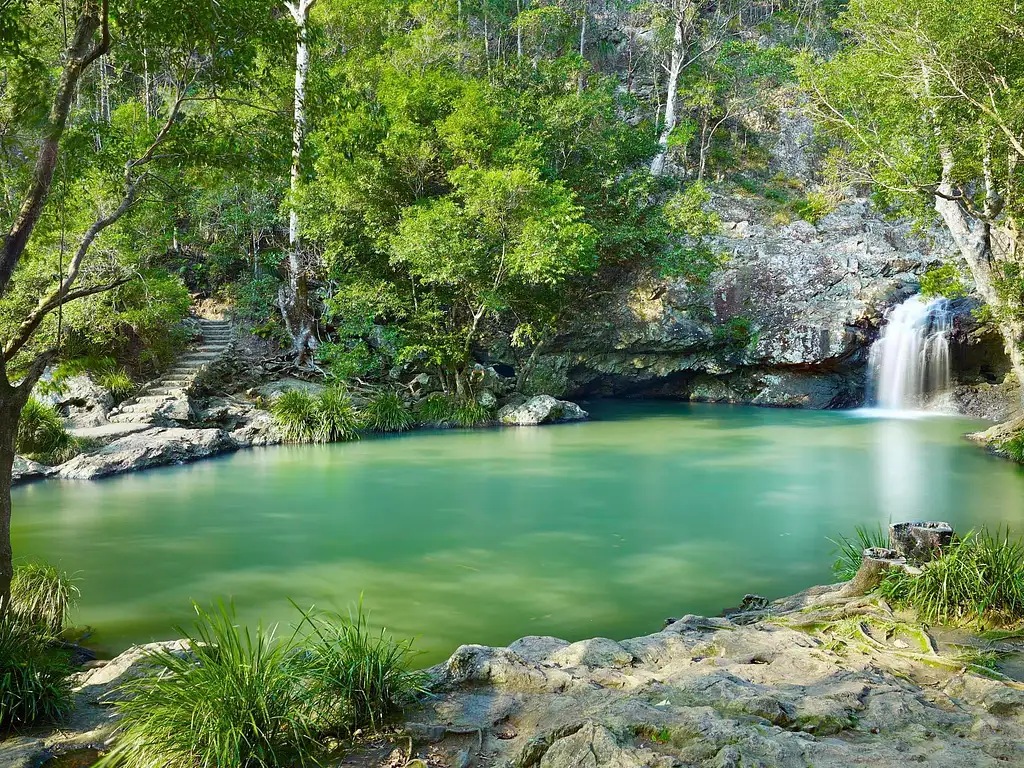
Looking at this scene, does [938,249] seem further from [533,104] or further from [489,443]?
[489,443]

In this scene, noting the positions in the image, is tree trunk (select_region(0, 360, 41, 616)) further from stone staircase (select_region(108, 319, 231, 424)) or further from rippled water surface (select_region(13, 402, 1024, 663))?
stone staircase (select_region(108, 319, 231, 424))

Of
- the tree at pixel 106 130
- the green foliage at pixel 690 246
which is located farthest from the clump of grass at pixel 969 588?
the green foliage at pixel 690 246

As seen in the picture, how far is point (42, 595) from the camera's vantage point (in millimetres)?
6066

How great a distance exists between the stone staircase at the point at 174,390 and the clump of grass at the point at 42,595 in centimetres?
959

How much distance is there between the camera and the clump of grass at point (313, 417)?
1620 centimetres

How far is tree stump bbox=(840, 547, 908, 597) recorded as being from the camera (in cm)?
579

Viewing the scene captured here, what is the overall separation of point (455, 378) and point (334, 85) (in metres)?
13.2

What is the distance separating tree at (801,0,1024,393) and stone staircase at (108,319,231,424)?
→ 15624 millimetres

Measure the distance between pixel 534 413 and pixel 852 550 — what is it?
12535 millimetres

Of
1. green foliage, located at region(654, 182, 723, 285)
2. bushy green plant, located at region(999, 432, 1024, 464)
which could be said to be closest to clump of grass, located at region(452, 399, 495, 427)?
green foliage, located at region(654, 182, 723, 285)

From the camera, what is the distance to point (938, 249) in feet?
74.7

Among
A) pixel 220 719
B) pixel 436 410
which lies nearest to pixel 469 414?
pixel 436 410

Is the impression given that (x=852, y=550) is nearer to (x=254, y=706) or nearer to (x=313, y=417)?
(x=254, y=706)

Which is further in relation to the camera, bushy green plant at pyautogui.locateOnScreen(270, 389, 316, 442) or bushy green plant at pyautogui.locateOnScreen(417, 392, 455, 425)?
bushy green plant at pyautogui.locateOnScreen(417, 392, 455, 425)
